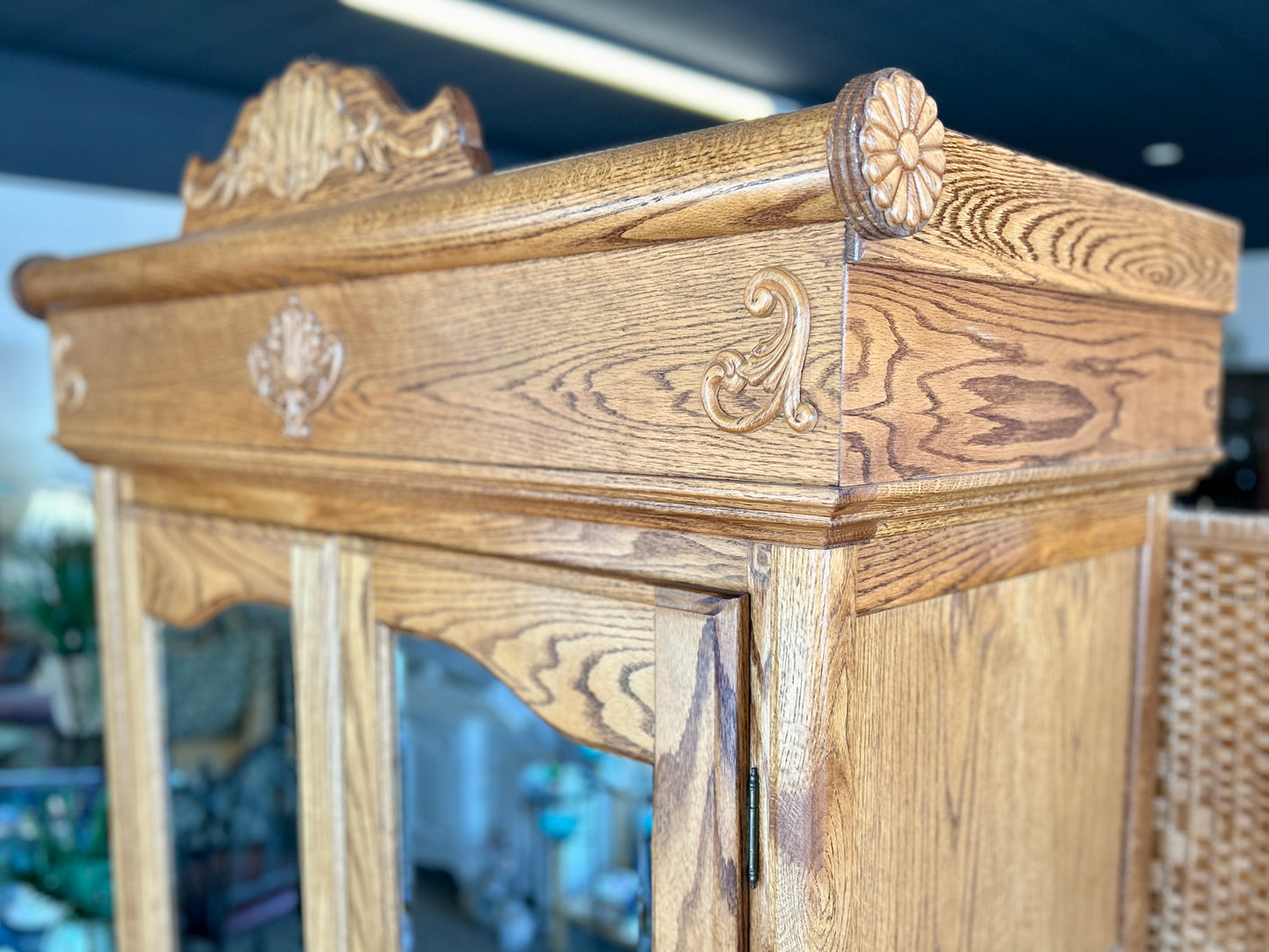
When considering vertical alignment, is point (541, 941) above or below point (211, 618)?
below

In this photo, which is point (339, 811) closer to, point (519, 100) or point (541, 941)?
point (541, 941)

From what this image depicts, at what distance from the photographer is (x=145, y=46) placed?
11.5 ft

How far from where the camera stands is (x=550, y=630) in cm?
56

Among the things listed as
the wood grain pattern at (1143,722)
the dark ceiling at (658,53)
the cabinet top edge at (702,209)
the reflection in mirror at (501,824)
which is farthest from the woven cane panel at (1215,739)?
the dark ceiling at (658,53)

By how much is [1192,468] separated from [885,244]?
453mm

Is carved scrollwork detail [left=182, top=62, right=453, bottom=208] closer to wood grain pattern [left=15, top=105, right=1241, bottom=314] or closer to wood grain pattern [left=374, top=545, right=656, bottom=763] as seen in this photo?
wood grain pattern [left=15, top=105, right=1241, bottom=314]

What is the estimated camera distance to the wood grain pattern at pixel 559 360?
41cm

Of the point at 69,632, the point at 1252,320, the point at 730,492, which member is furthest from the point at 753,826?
the point at 1252,320

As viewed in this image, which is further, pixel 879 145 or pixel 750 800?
pixel 750 800

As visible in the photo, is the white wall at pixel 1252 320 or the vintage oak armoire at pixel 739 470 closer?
Answer: the vintage oak armoire at pixel 739 470


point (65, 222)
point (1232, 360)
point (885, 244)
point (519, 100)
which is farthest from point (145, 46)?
point (1232, 360)

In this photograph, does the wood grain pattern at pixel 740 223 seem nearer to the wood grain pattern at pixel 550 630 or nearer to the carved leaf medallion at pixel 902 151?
the carved leaf medallion at pixel 902 151

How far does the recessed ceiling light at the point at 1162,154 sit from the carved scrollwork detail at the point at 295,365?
5.18 m

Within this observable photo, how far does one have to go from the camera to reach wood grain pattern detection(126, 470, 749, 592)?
0.48 m
